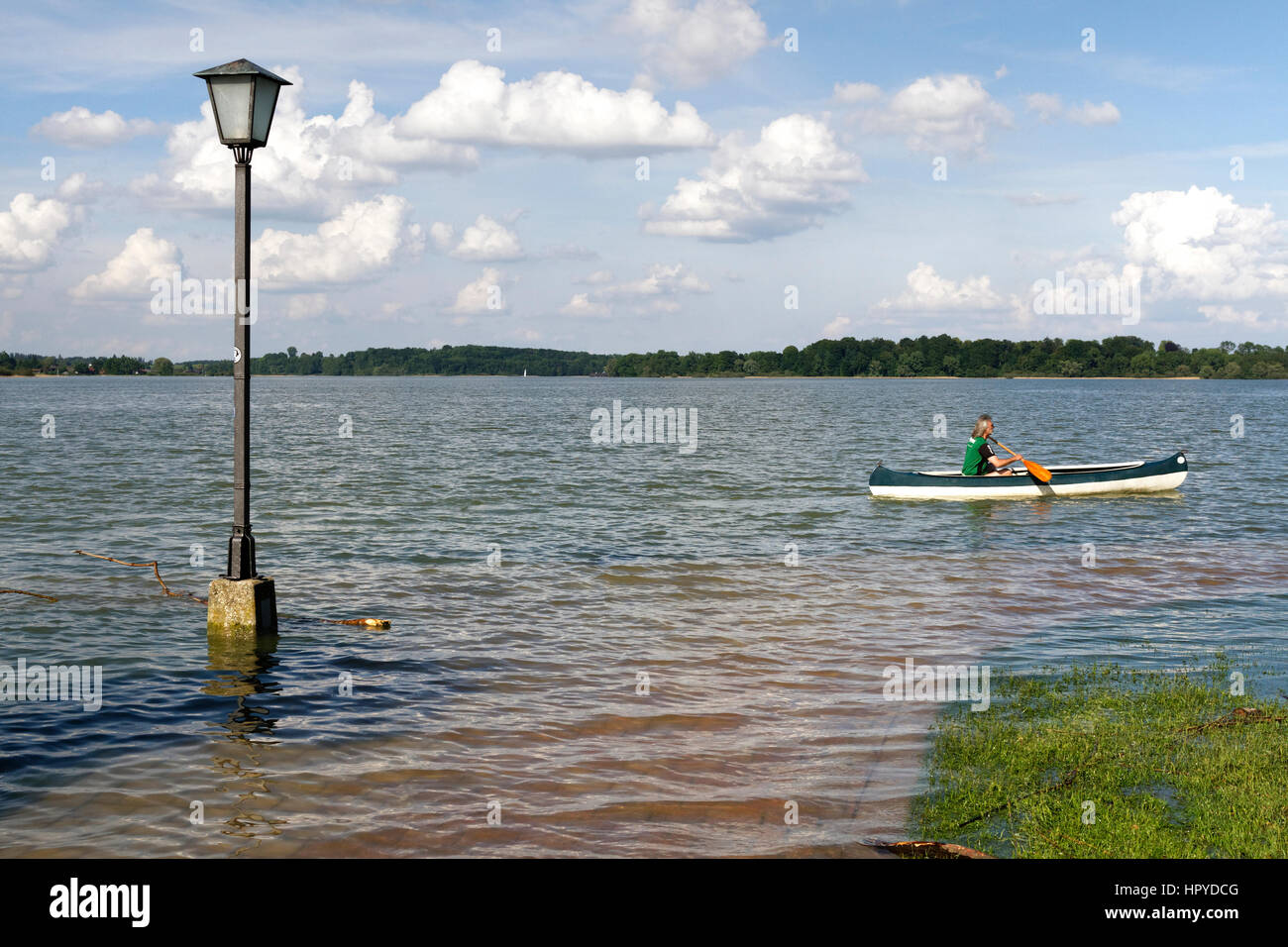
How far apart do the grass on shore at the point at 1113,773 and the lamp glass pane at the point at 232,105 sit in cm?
907

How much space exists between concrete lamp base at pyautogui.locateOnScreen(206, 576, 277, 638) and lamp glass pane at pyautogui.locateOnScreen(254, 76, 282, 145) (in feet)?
15.9

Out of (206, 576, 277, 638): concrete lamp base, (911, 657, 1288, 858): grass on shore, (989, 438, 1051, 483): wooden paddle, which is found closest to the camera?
(911, 657, 1288, 858): grass on shore

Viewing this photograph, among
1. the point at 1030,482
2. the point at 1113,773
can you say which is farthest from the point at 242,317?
the point at 1030,482

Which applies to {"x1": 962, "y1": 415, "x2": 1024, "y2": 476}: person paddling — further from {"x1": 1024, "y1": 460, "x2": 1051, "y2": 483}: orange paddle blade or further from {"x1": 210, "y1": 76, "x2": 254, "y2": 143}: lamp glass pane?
{"x1": 210, "y1": 76, "x2": 254, "y2": 143}: lamp glass pane

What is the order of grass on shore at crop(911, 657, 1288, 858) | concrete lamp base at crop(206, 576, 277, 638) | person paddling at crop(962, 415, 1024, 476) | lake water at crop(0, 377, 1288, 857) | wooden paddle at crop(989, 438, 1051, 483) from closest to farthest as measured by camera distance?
grass on shore at crop(911, 657, 1288, 858) → lake water at crop(0, 377, 1288, 857) → concrete lamp base at crop(206, 576, 277, 638) → wooden paddle at crop(989, 438, 1051, 483) → person paddling at crop(962, 415, 1024, 476)

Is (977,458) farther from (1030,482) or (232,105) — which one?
(232,105)

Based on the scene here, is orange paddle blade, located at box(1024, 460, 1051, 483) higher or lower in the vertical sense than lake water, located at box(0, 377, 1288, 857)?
higher

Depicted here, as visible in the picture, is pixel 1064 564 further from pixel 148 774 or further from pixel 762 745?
pixel 148 774

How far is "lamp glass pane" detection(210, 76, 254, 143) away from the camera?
34.1 feet

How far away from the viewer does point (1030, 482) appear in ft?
94.6

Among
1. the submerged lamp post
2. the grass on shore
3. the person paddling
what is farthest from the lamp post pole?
the person paddling

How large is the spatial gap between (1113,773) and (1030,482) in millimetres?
22377

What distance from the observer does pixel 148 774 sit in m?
8.10

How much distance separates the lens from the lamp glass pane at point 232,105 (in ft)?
34.1
